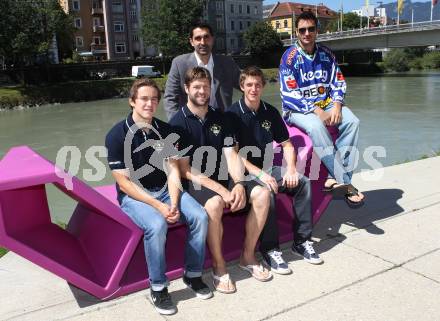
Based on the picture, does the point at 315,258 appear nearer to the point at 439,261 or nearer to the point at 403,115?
the point at 439,261

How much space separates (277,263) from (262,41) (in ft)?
182

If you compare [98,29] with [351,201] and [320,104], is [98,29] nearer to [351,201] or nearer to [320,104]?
[320,104]

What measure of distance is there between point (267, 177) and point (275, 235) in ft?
1.45

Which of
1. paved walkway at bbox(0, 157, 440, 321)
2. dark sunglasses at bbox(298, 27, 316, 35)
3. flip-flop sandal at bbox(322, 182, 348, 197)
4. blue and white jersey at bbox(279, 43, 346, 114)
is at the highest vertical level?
dark sunglasses at bbox(298, 27, 316, 35)

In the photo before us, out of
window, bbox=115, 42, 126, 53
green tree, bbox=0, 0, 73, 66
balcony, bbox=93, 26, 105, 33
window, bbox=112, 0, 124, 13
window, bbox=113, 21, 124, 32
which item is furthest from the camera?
window, bbox=115, 42, 126, 53

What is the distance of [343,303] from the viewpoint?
3.01 metres

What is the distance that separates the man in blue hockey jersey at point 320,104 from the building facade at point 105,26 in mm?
59481

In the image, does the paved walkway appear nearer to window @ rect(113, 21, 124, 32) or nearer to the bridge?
the bridge

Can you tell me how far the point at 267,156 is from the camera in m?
3.93

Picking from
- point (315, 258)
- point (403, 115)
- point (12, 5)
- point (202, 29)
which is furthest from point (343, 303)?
point (12, 5)

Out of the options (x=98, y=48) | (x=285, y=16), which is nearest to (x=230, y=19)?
(x=285, y=16)

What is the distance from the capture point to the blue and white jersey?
443cm

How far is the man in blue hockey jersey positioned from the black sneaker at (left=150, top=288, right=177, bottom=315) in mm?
1882

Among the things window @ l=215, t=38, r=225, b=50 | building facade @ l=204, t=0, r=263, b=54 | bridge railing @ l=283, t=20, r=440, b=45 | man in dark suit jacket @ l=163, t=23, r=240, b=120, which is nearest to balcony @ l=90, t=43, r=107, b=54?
building facade @ l=204, t=0, r=263, b=54
